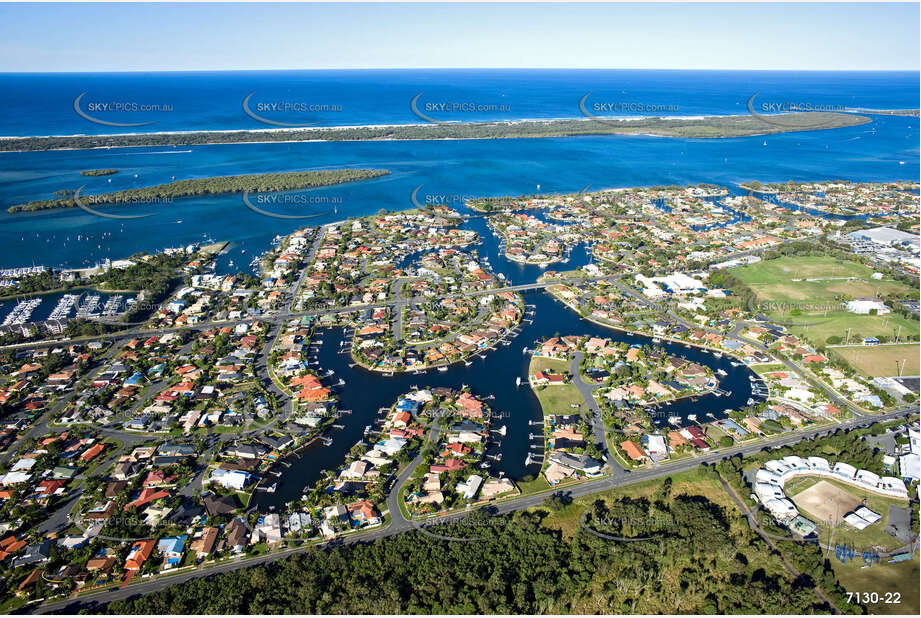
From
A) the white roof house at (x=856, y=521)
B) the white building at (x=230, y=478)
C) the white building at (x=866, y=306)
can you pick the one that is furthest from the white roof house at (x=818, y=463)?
the white building at (x=230, y=478)

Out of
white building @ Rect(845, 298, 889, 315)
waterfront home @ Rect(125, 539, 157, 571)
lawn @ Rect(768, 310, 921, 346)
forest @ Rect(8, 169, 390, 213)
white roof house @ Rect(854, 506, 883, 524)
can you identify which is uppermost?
forest @ Rect(8, 169, 390, 213)

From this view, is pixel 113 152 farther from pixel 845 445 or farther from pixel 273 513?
pixel 845 445

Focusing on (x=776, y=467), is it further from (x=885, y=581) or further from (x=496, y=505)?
(x=496, y=505)

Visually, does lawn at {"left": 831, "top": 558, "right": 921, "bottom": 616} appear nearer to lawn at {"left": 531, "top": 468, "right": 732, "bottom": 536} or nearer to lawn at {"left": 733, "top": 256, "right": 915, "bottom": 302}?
lawn at {"left": 531, "top": 468, "right": 732, "bottom": 536}

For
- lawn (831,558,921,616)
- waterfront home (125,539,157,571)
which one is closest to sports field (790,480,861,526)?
lawn (831,558,921,616)

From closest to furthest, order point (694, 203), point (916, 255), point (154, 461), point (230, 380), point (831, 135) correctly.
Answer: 1. point (154, 461)
2. point (230, 380)
3. point (916, 255)
4. point (694, 203)
5. point (831, 135)

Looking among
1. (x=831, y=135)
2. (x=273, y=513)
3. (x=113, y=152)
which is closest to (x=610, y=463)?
(x=273, y=513)

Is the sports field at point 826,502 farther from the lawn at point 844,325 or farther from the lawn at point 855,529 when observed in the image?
the lawn at point 844,325
